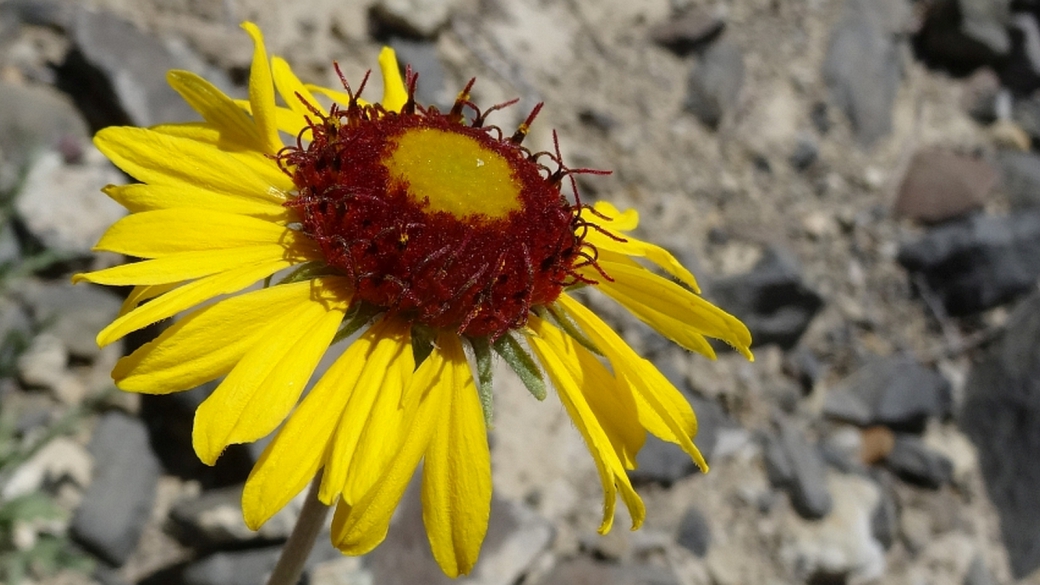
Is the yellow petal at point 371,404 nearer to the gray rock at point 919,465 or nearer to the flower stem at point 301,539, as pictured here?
the flower stem at point 301,539

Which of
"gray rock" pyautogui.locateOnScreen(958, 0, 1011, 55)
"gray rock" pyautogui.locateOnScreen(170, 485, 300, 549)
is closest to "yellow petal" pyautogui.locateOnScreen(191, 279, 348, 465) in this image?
"gray rock" pyautogui.locateOnScreen(170, 485, 300, 549)

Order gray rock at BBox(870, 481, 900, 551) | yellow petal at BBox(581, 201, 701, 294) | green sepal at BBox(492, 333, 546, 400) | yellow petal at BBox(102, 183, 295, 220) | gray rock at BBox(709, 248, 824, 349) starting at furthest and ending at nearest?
gray rock at BBox(709, 248, 824, 349)
gray rock at BBox(870, 481, 900, 551)
yellow petal at BBox(581, 201, 701, 294)
green sepal at BBox(492, 333, 546, 400)
yellow petal at BBox(102, 183, 295, 220)

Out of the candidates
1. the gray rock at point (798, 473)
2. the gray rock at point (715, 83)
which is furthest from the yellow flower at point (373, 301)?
the gray rock at point (715, 83)

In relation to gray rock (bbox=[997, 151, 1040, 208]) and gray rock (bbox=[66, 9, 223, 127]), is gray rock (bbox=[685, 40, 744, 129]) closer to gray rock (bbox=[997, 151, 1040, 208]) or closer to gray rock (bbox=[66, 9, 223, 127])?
gray rock (bbox=[997, 151, 1040, 208])

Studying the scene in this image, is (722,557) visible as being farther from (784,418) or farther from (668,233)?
(668,233)

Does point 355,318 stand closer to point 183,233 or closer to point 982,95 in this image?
point 183,233

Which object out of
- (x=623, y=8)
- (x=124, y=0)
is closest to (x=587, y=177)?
(x=623, y=8)
